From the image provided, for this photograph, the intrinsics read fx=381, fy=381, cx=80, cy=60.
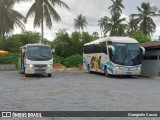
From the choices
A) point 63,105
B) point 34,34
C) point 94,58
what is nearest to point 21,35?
point 34,34

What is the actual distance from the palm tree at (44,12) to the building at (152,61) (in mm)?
15134

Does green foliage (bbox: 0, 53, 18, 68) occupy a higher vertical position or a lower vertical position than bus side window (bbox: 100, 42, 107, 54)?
lower

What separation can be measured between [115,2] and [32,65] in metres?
47.3

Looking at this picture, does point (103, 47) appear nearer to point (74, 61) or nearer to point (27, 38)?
point (74, 61)

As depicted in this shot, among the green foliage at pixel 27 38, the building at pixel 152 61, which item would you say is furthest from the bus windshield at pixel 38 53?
the green foliage at pixel 27 38

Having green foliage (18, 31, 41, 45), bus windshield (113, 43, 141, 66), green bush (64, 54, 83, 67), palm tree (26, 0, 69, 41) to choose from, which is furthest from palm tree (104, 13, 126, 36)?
bus windshield (113, 43, 141, 66)

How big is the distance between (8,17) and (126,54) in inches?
969

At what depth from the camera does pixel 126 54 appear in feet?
97.8

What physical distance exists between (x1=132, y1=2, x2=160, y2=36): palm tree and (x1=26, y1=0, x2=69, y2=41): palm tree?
25.4 metres

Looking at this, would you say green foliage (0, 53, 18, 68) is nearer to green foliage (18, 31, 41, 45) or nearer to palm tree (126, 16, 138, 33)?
green foliage (18, 31, 41, 45)

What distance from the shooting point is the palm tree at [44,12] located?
148ft

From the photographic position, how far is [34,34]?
205 ft

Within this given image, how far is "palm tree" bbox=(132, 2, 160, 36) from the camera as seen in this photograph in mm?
67562

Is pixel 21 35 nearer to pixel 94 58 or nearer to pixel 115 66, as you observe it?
pixel 94 58
